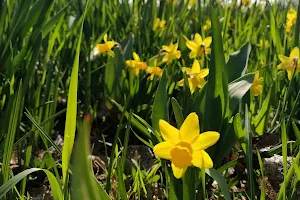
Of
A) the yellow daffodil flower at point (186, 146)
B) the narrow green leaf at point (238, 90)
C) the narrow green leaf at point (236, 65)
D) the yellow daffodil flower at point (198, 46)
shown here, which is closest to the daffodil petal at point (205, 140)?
the yellow daffodil flower at point (186, 146)

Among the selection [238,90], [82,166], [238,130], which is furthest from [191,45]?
[82,166]

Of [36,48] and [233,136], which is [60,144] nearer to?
[36,48]

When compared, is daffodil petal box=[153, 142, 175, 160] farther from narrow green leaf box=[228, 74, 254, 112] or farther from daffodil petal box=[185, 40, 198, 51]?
daffodil petal box=[185, 40, 198, 51]

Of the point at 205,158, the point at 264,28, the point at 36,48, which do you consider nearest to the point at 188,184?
the point at 205,158

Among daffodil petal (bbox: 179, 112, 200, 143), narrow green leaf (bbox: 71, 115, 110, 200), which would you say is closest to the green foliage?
narrow green leaf (bbox: 71, 115, 110, 200)

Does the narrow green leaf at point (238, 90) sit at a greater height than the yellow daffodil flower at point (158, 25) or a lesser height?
lesser

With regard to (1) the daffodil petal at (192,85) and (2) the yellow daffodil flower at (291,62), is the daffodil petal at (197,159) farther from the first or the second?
(2) the yellow daffodil flower at (291,62)

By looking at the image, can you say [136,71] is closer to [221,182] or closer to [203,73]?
[203,73]
